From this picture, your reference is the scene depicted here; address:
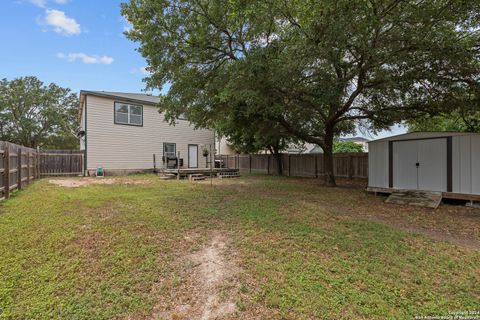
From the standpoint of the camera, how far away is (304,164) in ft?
50.6

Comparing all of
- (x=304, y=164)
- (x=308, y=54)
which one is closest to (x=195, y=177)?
(x=304, y=164)

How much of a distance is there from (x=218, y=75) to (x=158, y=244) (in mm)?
5892

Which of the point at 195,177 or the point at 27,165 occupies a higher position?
the point at 27,165

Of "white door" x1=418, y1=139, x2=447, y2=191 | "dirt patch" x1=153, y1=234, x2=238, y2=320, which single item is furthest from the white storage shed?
"dirt patch" x1=153, y1=234, x2=238, y2=320

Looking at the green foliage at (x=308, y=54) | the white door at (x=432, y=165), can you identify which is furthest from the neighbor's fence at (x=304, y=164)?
the white door at (x=432, y=165)

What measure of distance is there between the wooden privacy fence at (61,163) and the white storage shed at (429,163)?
1453 cm

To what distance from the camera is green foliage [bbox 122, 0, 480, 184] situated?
19.2 feet

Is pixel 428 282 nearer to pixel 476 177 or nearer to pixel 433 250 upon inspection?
pixel 433 250

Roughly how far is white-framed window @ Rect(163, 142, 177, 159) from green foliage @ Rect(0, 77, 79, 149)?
→ 18.1 metres

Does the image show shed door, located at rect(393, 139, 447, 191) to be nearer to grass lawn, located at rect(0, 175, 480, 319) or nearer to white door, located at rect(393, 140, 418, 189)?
white door, located at rect(393, 140, 418, 189)

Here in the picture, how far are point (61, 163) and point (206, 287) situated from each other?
14.5 m

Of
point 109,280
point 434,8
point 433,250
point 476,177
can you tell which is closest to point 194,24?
point 434,8

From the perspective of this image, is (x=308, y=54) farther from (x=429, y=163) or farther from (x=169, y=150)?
(x=169, y=150)

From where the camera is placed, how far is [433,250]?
3.83 m
